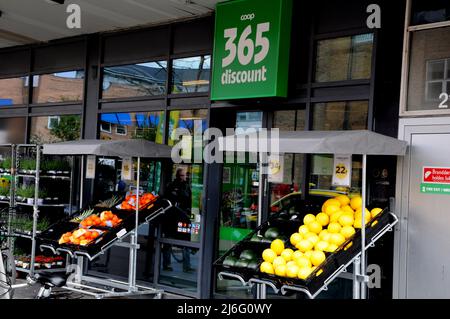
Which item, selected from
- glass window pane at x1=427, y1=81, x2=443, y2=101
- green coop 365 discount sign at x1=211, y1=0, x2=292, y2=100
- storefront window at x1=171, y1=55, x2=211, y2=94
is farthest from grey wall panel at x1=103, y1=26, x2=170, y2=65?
glass window pane at x1=427, y1=81, x2=443, y2=101

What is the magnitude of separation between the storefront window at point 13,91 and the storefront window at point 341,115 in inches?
230

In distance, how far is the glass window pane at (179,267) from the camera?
24.7 ft

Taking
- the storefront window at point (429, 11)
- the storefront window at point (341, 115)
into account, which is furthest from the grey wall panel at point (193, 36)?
the storefront window at point (429, 11)

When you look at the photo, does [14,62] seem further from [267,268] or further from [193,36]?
[267,268]

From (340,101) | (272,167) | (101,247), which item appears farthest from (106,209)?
(340,101)

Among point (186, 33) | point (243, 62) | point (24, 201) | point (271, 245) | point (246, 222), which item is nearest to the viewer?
point (271, 245)

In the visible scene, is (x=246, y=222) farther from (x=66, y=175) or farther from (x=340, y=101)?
(x=66, y=175)

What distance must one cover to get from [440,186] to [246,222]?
252 centimetres

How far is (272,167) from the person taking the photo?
6723mm

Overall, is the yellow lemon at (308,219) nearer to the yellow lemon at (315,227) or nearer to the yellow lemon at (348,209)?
the yellow lemon at (315,227)

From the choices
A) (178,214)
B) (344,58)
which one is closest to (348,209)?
(344,58)

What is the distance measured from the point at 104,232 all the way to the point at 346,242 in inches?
124

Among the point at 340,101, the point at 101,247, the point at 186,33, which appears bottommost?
the point at 101,247

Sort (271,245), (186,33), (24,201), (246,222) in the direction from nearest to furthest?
1. (271,245)
2. (246,222)
3. (186,33)
4. (24,201)
